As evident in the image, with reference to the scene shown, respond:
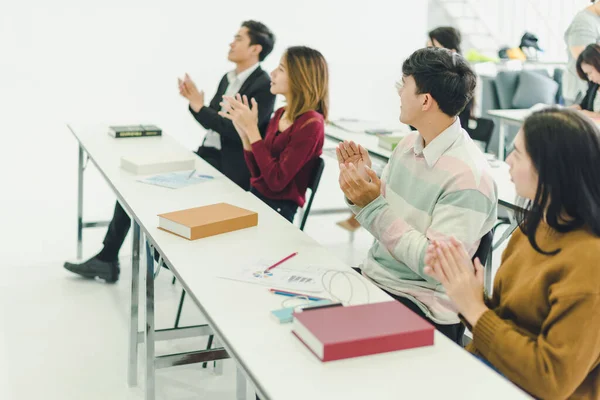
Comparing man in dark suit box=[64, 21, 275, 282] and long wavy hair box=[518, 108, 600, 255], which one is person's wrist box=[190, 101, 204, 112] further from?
long wavy hair box=[518, 108, 600, 255]

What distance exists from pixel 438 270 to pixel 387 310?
0.16 meters

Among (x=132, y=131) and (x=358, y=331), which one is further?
Result: (x=132, y=131)

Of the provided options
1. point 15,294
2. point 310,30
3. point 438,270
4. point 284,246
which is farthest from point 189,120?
point 438,270

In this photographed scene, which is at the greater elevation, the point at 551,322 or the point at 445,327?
the point at 551,322

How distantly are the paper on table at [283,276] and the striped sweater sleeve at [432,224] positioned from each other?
0.21 meters

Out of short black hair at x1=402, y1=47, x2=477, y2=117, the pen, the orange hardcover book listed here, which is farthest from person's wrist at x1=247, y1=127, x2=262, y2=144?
the pen

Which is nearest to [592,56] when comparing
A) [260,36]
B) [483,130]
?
[483,130]

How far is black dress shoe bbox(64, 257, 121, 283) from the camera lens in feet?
12.1

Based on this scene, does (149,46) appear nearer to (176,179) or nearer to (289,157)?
(176,179)

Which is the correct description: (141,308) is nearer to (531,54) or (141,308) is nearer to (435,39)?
(435,39)

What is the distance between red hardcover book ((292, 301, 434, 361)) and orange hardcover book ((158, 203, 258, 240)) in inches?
29.1

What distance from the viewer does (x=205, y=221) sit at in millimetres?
2281

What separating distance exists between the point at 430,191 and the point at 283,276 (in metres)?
0.47

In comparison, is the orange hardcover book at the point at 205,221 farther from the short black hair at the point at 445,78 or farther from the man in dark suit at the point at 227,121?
the man in dark suit at the point at 227,121
